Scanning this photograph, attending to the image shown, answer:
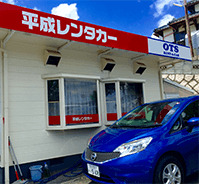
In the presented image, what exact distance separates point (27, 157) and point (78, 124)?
60.2 inches

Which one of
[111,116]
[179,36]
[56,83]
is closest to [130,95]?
[111,116]

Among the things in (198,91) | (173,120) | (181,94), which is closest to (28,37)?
(173,120)

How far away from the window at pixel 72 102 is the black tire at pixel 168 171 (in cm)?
286

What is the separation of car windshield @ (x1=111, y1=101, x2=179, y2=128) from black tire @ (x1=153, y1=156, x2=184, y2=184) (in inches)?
24.8

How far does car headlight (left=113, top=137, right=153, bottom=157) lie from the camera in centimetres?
309

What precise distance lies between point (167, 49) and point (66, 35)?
3724 mm

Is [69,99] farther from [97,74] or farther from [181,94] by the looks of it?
[181,94]

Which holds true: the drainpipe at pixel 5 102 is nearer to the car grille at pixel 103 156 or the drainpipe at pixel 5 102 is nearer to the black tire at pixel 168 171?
the car grille at pixel 103 156

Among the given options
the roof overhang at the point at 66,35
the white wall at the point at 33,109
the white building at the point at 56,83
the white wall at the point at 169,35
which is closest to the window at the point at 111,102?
the white building at the point at 56,83

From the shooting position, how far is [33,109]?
5234 mm

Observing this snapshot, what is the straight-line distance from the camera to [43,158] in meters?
5.19

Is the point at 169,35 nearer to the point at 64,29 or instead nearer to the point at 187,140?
the point at 64,29

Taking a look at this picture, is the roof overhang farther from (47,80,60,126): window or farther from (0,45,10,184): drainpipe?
(47,80,60,126): window

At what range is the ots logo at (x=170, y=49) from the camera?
269 inches
